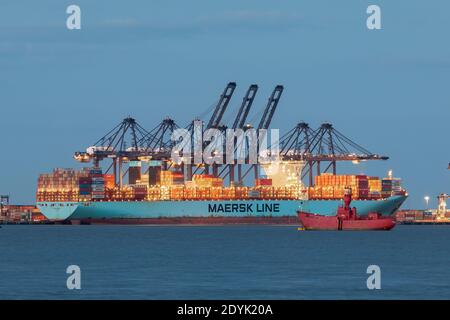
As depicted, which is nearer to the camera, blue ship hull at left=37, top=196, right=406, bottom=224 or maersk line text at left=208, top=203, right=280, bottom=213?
blue ship hull at left=37, top=196, right=406, bottom=224

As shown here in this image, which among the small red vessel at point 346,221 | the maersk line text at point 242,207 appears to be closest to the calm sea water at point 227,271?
the small red vessel at point 346,221

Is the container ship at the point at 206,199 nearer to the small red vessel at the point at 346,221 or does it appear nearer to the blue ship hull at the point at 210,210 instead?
the blue ship hull at the point at 210,210

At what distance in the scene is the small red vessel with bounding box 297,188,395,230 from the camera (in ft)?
417

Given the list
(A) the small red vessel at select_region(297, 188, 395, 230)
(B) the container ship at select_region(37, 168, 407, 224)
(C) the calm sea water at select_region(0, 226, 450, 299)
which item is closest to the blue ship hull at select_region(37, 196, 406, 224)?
(B) the container ship at select_region(37, 168, 407, 224)

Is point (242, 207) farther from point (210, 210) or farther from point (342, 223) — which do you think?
point (342, 223)

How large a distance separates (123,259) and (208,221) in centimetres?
10282

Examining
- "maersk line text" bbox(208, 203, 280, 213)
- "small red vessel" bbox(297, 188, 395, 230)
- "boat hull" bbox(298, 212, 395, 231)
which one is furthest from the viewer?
"maersk line text" bbox(208, 203, 280, 213)

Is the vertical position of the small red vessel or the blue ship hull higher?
the blue ship hull

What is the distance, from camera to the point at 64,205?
18588 centimetres

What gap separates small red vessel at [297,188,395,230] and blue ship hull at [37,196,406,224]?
38.6m

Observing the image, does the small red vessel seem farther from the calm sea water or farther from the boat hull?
the calm sea water

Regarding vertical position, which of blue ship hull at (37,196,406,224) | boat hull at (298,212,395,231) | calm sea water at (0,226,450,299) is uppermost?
blue ship hull at (37,196,406,224)

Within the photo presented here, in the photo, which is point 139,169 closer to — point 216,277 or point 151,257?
point 151,257
